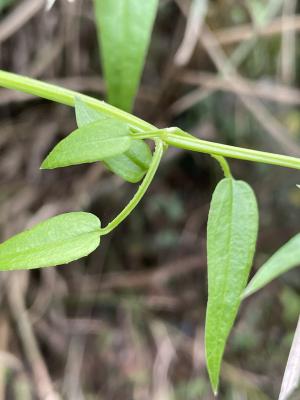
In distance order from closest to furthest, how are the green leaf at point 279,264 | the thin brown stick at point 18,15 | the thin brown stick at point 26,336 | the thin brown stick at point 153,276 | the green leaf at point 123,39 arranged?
1. the green leaf at point 279,264
2. the green leaf at point 123,39
3. the thin brown stick at point 18,15
4. the thin brown stick at point 26,336
5. the thin brown stick at point 153,276

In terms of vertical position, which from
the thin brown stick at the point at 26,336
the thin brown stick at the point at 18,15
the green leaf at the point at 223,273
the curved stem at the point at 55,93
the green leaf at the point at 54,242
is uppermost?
the thin brown stick at the point at 18,15

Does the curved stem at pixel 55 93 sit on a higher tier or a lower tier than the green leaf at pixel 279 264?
higher

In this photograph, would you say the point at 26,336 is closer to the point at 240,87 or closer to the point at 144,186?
the point at 240,87

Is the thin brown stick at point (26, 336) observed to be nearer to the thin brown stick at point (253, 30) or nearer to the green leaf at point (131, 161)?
the thin brown stick at point (253, 30)

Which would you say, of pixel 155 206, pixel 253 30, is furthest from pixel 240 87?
pixel 155 206

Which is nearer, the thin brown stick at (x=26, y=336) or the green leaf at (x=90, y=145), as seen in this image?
the green leaf at (x=90, y=145)

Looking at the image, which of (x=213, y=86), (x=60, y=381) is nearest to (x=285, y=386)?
(x=213, y=86)

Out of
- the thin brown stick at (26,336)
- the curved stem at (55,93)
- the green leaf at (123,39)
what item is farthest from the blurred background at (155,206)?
the curved stem at (55,93)

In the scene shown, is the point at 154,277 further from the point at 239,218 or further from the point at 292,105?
the point at 239,218
